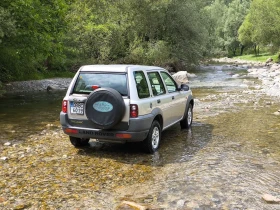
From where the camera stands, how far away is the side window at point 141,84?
24.1 feet

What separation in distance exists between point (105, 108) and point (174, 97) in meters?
2.62

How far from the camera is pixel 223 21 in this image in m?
89.1

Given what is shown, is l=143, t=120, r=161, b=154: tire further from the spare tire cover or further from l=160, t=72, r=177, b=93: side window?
l=160, t=72, r=177, b=93: side window

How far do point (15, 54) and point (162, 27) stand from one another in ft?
79.6

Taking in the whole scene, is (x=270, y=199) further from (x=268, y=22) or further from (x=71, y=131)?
(x=268, y=22)

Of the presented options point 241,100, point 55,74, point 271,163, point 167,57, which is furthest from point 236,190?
point 167,57

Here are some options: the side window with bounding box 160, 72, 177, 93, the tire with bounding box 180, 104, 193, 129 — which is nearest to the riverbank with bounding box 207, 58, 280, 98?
the tire with bounding box 180, 104, 193, 129

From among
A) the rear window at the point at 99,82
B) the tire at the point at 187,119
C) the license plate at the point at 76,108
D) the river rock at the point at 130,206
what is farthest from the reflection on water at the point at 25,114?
the river rock at the point at 130,206

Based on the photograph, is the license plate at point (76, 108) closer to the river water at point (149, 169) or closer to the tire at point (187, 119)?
the river water at point (149, 169)

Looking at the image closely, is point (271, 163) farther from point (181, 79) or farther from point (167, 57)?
point (167, 57)

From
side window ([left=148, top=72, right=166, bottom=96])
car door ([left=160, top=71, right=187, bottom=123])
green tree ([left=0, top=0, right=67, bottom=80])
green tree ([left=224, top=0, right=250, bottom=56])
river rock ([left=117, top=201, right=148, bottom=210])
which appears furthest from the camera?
green tree ([left=224, top=0, right=250, bottom=56])

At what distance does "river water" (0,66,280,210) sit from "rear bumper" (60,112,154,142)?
0.52m

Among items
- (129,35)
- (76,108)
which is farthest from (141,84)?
(129,35)

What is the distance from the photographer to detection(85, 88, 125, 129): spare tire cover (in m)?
6.94
